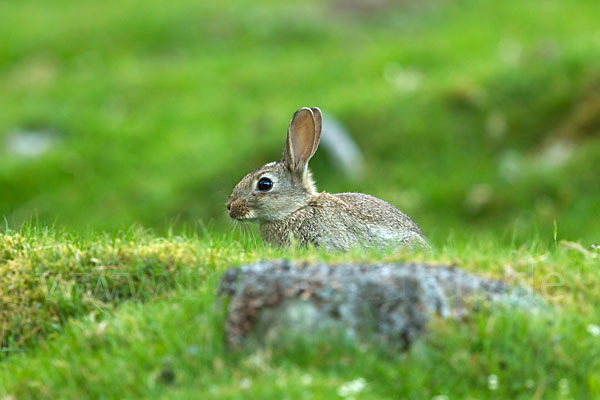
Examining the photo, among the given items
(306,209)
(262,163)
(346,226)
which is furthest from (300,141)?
(262,163)

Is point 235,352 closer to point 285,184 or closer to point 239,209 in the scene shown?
point 239,209

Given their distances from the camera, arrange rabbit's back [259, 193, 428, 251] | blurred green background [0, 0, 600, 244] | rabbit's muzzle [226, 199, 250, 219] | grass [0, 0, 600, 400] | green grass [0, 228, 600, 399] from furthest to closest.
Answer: blurred green background [0, 0, 600, 244] < rabbit's muzzle [226, 199, 250, 219] < rabbit's back [259, 193, 428, 251] < grass [0, 0, 600, 400] < green grass [0, 228, 600, 399]

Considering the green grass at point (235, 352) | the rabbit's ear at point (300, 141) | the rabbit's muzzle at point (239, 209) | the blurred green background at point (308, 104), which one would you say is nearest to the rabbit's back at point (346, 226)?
the rabbit's muzzle at point (239, 209)

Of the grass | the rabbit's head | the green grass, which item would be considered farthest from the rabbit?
the green grass

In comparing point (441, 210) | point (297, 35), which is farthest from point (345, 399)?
point (297, 35)

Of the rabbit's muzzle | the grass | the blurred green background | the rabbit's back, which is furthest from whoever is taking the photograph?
the blurred green background

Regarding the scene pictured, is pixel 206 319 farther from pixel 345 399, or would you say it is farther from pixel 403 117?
pixel 403 117

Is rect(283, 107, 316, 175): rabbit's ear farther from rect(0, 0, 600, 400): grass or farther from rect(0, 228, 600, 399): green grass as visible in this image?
rect(0, 228, 600, 399): green grass
